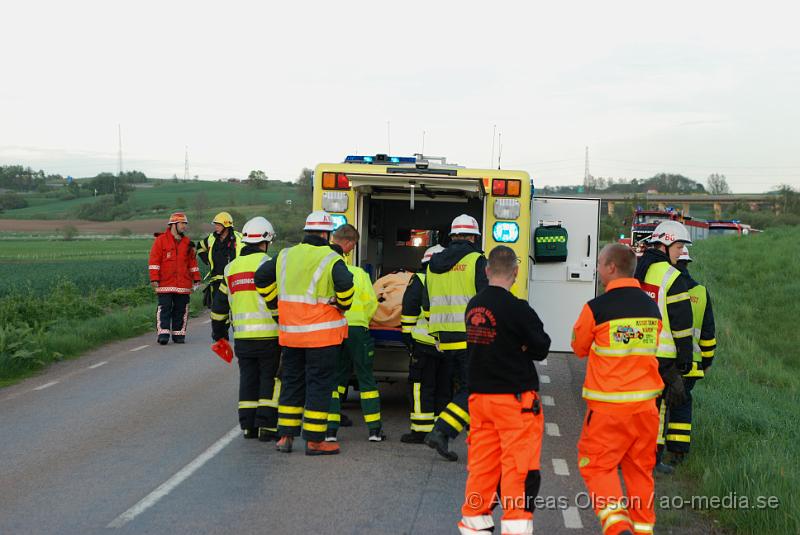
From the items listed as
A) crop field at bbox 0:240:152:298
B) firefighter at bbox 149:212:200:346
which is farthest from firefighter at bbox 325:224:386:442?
crop field at bbox 0:240:152:298

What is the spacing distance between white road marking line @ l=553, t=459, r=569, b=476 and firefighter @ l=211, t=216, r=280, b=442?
256cm

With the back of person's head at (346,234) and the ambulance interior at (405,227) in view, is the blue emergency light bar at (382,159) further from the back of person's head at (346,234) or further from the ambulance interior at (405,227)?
the back of person's head at (346,234)

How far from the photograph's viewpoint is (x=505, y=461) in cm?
551

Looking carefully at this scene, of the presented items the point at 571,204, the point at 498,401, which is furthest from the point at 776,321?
the point at 498,401

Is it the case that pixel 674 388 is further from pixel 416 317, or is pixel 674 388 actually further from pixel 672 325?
pixel 416 317

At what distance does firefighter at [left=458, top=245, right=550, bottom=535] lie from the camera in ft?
18.0

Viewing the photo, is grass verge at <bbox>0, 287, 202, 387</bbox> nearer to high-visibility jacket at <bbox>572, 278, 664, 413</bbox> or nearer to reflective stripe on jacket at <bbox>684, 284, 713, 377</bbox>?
reflective stripe on jacket at <bbox>684, 284, 713, 377</bbox>

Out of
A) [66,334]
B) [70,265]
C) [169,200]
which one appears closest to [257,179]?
[169,200]

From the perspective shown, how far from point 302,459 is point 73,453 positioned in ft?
6.48

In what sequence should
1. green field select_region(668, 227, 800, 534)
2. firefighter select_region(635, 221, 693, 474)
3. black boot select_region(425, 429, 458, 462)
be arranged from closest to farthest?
green field select_region(668, 227, 800, 534) → black boot select_region(425, 429, 458, 462) → firefighter select_region(635, 221, 693, 474)

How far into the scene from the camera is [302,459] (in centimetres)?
817

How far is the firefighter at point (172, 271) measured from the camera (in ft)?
51.4

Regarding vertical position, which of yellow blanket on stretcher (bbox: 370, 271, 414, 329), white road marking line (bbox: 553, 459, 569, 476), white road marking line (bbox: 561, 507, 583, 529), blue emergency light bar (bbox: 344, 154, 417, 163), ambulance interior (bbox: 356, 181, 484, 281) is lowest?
white road marking line (bbox: 553, 459, 569, 476)

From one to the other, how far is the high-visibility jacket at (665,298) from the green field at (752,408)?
983 millimetres
